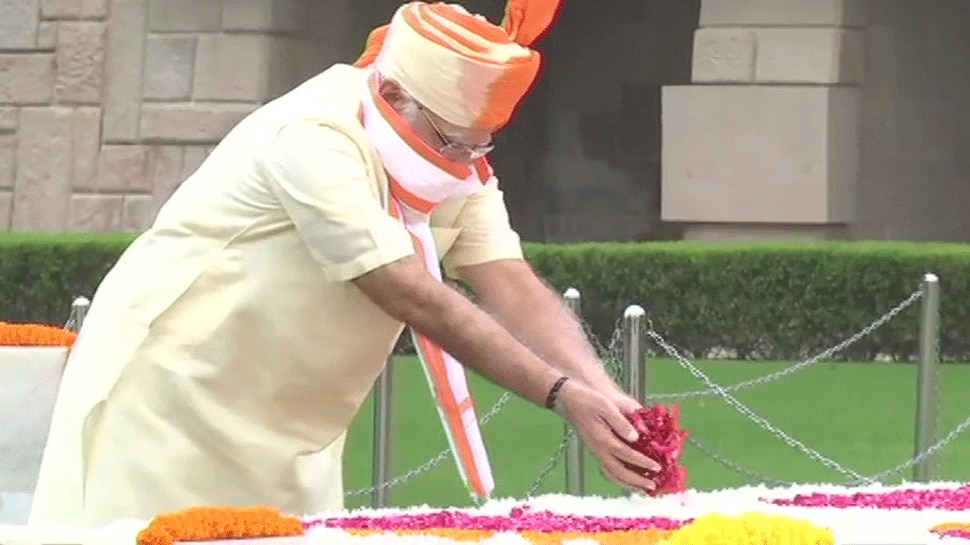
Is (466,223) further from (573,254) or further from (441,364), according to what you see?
(573,254)

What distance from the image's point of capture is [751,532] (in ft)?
10.5

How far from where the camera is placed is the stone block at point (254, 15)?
16688mm

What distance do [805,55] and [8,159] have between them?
18.0ft

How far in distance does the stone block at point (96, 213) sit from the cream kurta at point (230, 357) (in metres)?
12.2

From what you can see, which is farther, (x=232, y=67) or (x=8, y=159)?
(x=8, y=159)

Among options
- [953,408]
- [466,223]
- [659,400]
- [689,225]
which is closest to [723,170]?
[689,225]

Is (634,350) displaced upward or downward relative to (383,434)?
upward

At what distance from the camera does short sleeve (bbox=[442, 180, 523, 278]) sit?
16.6 ft

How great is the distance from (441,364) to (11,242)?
10891mm

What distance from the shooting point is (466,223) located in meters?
5.07

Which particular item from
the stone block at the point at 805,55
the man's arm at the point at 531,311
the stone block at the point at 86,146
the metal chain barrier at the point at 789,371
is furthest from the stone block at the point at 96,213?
the man's arm at the point at 531,311

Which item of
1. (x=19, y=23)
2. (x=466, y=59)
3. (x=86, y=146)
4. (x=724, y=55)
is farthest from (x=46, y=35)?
(x=466, y=59)

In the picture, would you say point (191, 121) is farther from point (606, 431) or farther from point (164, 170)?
point (606, 431)

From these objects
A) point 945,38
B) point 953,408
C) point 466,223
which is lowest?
point 953,408
